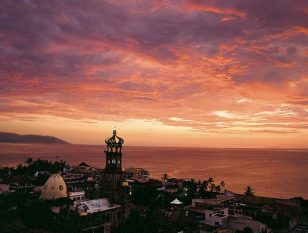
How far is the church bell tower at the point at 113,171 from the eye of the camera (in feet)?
167

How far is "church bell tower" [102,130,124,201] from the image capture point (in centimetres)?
5075

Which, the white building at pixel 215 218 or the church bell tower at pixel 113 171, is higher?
the church bell tower at pixel 113 171

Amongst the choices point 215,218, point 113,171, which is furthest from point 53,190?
point 215,218

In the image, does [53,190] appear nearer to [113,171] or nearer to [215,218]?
[113,171]

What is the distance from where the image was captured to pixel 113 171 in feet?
174

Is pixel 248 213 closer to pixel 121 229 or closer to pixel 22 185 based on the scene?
pixel 121 229

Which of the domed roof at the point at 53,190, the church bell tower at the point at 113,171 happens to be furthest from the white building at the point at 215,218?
the domed roof at the point at 53,190

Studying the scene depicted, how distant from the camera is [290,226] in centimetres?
4212

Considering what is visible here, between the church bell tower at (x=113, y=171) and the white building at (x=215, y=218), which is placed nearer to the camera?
the white building at (x=215, y=218)

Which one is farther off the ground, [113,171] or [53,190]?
[113,171]

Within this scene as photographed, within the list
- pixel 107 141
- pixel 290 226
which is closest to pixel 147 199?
pixel 107 141

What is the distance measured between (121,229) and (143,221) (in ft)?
9.08

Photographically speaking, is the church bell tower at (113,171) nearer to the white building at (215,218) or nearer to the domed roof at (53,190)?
the domed roof at (53,190)

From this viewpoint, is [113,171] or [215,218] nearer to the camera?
[215,218]
